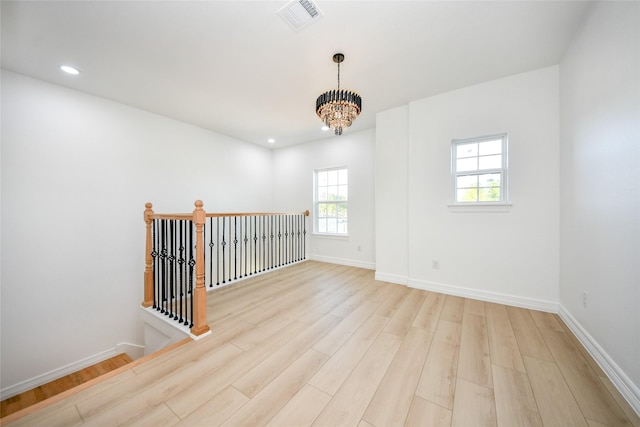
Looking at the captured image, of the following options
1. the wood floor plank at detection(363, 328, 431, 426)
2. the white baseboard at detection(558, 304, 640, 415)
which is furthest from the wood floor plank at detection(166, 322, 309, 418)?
the white baseboard at detection(558, 304, 640, 415)

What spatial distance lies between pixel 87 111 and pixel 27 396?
3404mm

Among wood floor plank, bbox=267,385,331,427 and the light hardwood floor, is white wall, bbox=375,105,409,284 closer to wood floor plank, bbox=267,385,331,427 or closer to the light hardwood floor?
the light hardwood floor

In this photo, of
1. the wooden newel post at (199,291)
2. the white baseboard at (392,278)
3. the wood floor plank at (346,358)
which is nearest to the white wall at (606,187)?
the wood floor plank at (346,358)

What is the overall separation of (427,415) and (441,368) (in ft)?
1.51

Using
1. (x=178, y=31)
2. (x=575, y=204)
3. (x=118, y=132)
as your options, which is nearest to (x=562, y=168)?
(x=575, y=204)

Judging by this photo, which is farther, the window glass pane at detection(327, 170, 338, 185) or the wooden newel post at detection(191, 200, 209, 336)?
the window glass pane at detection(327, 170, 338, 185)

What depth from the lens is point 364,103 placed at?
10.9 ft

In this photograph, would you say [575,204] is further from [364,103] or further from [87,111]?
[87,111]

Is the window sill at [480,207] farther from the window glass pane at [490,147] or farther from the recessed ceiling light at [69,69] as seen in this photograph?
the recessed ceiling light at [69,69]

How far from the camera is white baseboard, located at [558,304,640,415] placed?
1.27 meters

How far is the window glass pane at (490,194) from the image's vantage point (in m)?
2.77

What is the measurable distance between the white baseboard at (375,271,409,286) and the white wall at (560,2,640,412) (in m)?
1.65

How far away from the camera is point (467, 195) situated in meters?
2.93

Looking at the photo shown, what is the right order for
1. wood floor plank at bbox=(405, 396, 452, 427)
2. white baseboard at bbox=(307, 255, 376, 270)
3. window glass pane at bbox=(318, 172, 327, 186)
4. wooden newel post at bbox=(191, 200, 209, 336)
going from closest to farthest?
wood floor plank at bbox=(405, 396, 452, 427), wooden newel post at bbox=(191, 200, 209, 336), white baseboard at bbox=(307, 255, 376, 270), window glass pane at bbox=(318, 172, 327, 186)
